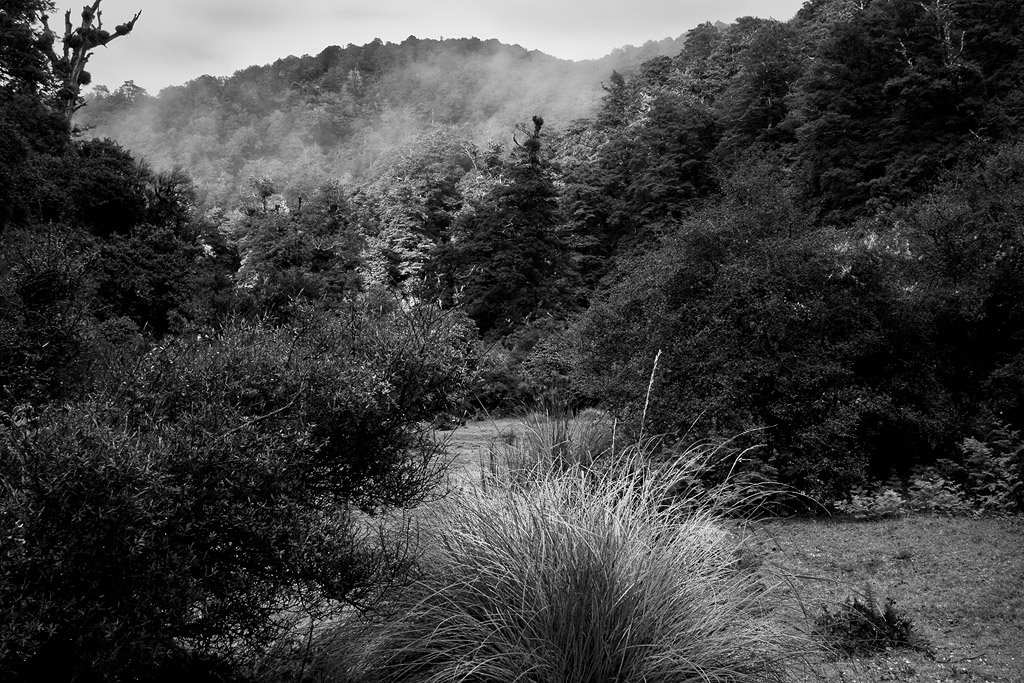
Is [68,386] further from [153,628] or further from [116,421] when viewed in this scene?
[153,628]

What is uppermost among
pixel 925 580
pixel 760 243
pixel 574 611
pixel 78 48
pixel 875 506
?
pixel 78 48

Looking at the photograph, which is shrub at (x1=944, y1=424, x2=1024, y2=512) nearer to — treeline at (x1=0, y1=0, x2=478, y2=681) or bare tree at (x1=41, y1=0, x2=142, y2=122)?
treeline at (x1=0, y1=0, x2=478, y2=681)

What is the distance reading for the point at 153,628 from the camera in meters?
2.48

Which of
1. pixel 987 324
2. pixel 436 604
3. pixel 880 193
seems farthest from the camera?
pixel 880 193

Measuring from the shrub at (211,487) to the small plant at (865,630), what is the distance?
8.22ft

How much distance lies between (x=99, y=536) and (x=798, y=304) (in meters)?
8.17

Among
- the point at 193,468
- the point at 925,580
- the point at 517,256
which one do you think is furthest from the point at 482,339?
the point at 517,256

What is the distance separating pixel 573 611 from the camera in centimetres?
287

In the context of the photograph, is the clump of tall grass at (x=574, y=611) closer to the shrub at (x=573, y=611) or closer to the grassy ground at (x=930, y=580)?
the shrub at (x=573, y=611)

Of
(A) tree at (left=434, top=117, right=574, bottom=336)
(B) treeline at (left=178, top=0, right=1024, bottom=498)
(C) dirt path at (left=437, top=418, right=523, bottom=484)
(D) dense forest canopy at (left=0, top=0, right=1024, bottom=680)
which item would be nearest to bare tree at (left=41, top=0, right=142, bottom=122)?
(D) dense forest canopy at (left=0, top=0, right=1024, bottom=680)

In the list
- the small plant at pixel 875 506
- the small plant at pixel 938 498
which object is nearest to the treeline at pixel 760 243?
the small plant at pixel 875 506

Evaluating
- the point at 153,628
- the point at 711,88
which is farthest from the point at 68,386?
the point at 711,88

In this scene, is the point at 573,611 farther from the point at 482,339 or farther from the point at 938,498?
the point at 482,339

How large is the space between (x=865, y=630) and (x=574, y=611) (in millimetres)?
2253
